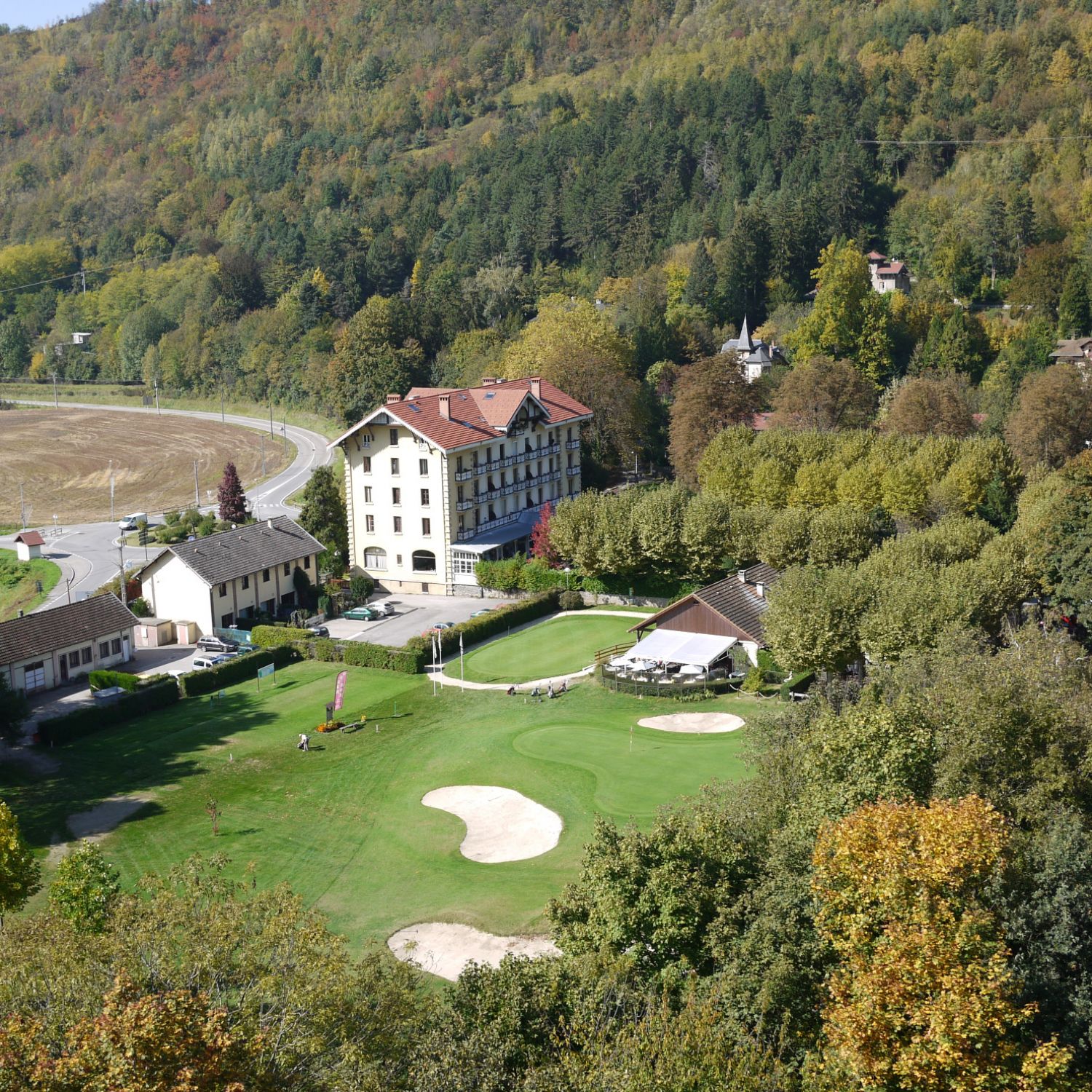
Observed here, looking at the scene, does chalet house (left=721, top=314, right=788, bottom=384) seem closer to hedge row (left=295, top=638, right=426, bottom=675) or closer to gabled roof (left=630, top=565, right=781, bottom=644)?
gabled roof (left=630, top=565, right=781, bottom=644)

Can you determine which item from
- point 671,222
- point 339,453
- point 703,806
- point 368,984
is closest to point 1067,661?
point 703,806

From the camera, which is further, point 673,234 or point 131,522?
point 673,234

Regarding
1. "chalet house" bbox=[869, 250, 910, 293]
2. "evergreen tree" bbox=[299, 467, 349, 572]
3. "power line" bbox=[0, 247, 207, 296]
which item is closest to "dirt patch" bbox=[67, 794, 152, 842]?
"evergreen tree" bbox=[299, 467, 349, 572]

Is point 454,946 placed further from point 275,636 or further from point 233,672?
point 275,636

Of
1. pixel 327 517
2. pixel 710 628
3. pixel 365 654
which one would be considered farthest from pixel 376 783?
pixel 327 517

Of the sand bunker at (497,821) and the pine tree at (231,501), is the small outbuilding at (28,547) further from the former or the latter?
the sand bunker at (497,821)

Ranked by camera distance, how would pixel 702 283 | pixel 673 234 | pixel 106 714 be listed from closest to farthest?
pixel 106 714
pixel 702 283
pixel 673 234
